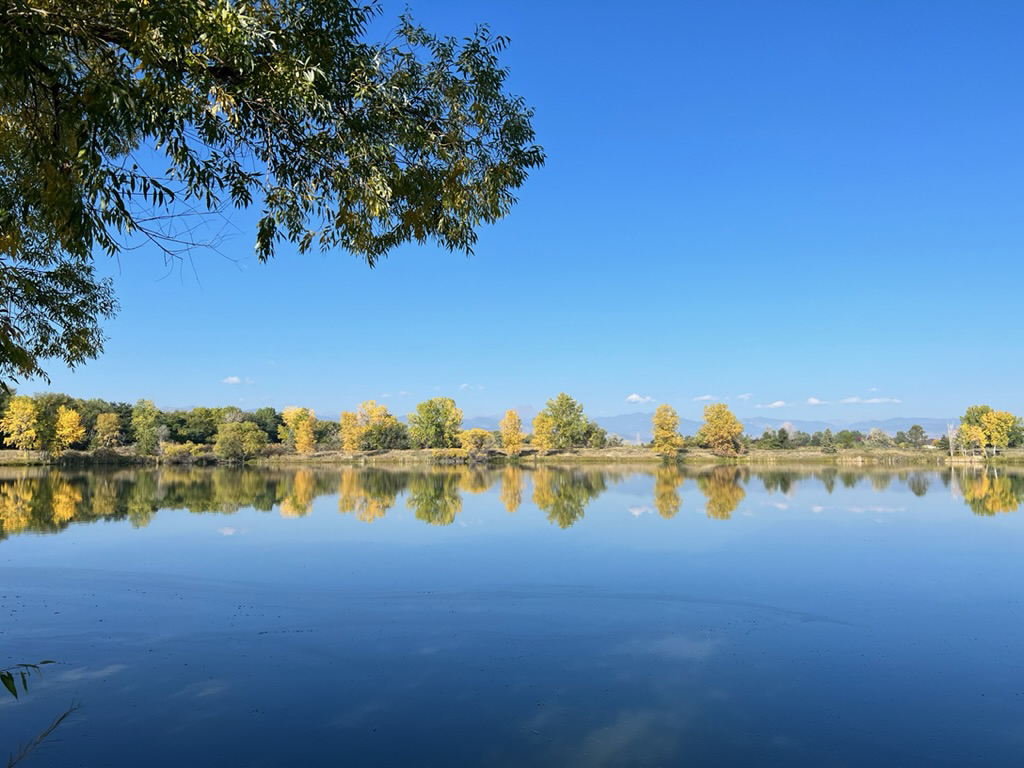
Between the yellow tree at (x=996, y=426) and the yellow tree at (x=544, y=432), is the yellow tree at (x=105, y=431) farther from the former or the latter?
the yellow tree at (x=996, y=426)

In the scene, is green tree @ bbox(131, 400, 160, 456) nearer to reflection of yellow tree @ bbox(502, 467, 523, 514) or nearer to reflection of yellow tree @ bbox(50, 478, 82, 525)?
reflection of yellow tree @ bbox(50, 478, 82, 525)

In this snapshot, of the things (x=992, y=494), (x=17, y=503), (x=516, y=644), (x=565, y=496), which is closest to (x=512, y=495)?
(x=565, y=496)

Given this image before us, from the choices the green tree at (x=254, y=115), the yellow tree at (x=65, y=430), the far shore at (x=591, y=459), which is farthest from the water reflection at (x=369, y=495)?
the far shore at (x=591, y=459)

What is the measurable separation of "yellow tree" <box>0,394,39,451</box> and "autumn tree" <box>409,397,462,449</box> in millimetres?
38039

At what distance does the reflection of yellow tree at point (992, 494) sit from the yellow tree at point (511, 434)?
45796mm

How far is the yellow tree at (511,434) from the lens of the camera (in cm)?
7856

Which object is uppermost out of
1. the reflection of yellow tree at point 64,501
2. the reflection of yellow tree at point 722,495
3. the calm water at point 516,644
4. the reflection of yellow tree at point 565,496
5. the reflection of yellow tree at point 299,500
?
the reflection of yellow tree at point 64,501

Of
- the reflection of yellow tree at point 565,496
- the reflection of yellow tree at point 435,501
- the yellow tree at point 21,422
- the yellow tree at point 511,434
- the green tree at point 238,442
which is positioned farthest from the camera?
the yellow tree at point 511,434

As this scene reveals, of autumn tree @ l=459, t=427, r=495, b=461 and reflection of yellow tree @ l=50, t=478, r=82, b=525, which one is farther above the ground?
autumn tree @ l=459, t=427, r=495, b=461

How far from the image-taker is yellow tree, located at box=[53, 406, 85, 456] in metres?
63.5

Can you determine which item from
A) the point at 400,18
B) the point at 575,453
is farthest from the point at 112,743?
the point at 575,453

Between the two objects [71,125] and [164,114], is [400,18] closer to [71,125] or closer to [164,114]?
[164,114]

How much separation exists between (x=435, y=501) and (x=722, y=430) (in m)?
56.1

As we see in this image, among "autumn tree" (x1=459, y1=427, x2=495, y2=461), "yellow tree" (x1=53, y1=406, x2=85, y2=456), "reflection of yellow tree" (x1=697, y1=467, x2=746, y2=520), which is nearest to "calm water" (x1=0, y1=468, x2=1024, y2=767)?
"reflection of yellow tree" (x1=697, y1=467, x2=746, y2=520)
